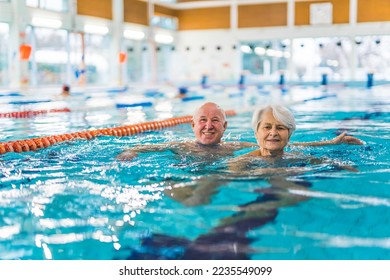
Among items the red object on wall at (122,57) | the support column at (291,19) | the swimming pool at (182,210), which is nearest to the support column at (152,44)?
the red object on wall at (122,57)

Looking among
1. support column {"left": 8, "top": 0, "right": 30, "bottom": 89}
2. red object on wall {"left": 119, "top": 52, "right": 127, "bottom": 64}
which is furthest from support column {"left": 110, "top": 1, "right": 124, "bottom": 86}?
support column {"left": 8, "top": 0, "right": 30, "bottom": 89}

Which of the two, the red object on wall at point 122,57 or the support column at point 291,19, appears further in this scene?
the support column at point 291,19

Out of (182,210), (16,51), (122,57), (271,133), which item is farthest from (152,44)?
(182,210)

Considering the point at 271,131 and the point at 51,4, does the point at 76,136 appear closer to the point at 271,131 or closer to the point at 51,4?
the point at 271,131

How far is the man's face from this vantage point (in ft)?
12.3

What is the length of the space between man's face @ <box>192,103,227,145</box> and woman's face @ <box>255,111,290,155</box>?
486 millimetres

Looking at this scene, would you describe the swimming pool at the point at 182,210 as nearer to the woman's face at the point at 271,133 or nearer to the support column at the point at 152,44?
the woman's face at the point at 271,133

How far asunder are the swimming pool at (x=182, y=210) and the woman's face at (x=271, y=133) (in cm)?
26

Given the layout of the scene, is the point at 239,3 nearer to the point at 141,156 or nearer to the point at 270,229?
the point at 141,156

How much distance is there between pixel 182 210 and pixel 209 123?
1.29 meters

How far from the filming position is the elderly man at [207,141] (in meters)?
3.76
